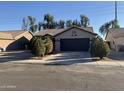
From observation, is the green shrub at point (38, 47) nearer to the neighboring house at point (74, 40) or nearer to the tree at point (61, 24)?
the neighboring house at point (74, 40)

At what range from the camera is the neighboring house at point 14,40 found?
40.7 meters

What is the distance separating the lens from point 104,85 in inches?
416

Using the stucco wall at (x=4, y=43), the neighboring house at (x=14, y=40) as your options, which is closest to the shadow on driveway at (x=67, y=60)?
the stucco wall at (x=4, y=43)

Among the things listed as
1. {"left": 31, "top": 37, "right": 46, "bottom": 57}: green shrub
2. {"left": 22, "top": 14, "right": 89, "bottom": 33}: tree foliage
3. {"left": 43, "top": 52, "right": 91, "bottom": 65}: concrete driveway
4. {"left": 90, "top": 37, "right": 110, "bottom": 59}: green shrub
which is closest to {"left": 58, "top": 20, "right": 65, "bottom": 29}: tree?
{"left": 22, "top": 14, "right": 89, "bottom": 33}: tree foliage

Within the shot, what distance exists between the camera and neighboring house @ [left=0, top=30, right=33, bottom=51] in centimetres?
4069

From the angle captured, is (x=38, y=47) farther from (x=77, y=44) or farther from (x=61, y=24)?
(x=61, y=24)

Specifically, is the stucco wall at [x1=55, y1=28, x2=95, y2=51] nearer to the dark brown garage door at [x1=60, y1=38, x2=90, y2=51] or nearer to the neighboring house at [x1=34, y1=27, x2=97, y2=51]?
the neighboring house at [x1=34, y1=27, x2=97, y2=51]

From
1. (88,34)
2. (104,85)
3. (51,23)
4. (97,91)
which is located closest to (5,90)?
(97,91)

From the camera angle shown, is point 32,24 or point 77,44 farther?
point 32,24

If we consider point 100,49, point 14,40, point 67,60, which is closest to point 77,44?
point 100,49

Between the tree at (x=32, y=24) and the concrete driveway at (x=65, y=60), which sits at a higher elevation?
the tree at (x=32, y=24)

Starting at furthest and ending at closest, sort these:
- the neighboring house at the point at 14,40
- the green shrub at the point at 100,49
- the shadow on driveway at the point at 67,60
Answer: the neighboring house at the point at 14,40
the green shrub at the point at 100,49
the shadow on driveway at the point at 67,60

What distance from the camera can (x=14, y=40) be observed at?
44.1 metres

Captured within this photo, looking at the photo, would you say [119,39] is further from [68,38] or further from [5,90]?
[5,90]
